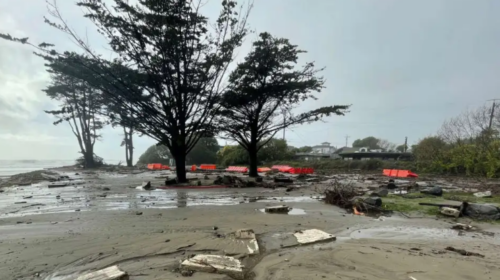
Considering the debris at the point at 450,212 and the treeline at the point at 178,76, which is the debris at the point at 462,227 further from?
the treeline at the point at 178,76

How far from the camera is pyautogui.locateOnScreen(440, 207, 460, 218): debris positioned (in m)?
7.33

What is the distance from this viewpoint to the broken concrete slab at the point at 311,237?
205 inches

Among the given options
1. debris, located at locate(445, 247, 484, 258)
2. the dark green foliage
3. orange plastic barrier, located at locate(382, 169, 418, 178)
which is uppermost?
the dark green foliage

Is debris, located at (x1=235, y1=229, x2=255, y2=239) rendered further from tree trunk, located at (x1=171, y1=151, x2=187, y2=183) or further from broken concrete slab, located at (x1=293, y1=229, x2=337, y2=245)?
tree trunk, located at (x1=171, y1=151, x2=187, y2=183)

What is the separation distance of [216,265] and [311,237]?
212 cm

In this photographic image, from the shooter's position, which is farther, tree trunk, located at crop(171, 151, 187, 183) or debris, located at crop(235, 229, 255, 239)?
tree trunk, located at crop(171, 151, 187, 183)

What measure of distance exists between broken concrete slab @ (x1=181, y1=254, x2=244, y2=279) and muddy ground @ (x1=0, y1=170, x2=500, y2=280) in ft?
0.37

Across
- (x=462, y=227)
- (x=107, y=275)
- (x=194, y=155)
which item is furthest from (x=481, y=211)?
(x=194, y=155)

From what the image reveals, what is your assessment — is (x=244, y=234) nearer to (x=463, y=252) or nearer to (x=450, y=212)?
(x=463, y=252)

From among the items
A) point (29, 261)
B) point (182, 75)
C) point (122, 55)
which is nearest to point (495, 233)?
point (29, 261)

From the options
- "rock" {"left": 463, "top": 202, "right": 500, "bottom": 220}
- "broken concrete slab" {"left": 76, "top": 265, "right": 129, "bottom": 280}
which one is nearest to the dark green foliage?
"rock" {"left": 463, "top": 202, "right": 500, "bottom": 220}

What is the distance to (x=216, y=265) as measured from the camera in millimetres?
3848

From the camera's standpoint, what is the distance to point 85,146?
120ft

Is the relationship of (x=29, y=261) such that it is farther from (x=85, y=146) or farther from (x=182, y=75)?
(x=85, y=146)
